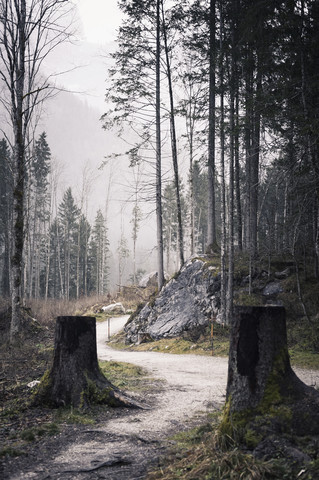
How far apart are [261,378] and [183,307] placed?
457 inches

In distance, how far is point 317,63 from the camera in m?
9.99

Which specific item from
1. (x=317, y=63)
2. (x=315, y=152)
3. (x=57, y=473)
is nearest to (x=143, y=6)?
(x=317, y=63)

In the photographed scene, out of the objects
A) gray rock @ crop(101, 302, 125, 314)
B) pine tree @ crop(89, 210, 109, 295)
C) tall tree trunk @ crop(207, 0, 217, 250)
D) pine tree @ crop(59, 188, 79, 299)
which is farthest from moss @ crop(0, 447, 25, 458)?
pine tree @ crop(59, 188, 79, 299)

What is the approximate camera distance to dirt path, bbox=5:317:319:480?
302 cm

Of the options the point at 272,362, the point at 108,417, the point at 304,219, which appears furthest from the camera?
the point at 304,219

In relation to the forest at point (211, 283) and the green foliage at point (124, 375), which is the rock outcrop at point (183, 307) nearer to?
the forest at point (211, 283)

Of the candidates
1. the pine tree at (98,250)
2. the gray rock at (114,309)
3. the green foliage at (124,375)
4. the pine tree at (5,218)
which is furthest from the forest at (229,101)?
the pine tree at (98,250)

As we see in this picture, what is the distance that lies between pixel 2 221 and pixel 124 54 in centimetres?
2422

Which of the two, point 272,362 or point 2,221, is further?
point 2,221

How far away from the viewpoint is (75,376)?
5.08m

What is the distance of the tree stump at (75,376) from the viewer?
16.3ft

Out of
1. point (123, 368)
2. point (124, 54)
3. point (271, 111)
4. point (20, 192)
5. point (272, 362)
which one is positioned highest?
point (124, 54)

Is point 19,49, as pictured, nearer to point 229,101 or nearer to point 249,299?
point 229,101

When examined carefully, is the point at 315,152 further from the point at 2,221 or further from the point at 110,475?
the point at 2,221
